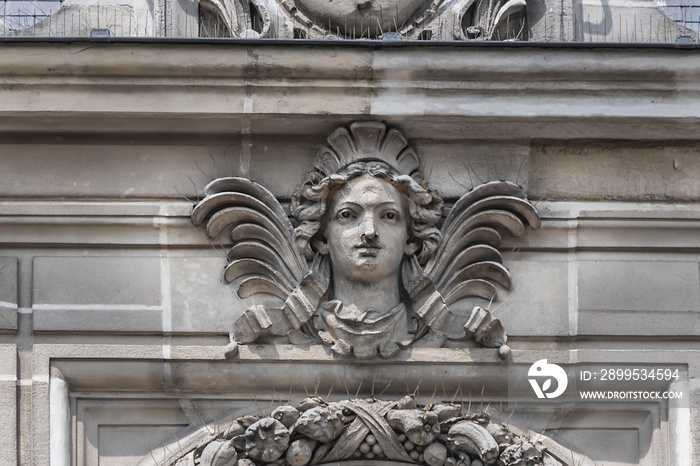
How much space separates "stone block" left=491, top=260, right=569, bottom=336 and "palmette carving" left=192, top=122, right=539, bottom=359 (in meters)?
0.07

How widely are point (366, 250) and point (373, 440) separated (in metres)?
0.79

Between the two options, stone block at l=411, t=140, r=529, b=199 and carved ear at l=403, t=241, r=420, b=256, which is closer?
carved ear at l=403, t=241, r=420, b=256

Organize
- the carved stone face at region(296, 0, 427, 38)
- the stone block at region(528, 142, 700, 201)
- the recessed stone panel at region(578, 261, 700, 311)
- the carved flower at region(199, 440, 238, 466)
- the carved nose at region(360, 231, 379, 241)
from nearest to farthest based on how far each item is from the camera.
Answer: the carved flower at region(199, 440, 238, 466) < the carved nose at region(360, 231, 379, 241) < the recessed stone panel at region(578, 261, 700, 311) < the stone block at region(528, 142, 700, 201) < the carved stone face at region(296, 0, 427, 38)

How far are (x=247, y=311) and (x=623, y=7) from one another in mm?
2233

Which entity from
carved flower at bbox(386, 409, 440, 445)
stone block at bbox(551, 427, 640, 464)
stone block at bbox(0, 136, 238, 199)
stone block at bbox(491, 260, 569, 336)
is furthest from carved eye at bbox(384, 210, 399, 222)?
stone block at bbox(551, 427, 640, 464)

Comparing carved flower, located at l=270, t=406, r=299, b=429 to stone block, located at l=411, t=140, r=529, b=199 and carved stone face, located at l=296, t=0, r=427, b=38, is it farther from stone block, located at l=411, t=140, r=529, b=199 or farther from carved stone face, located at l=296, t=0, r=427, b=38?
carved stone face, located at l=296, t=0, r=427, b=38

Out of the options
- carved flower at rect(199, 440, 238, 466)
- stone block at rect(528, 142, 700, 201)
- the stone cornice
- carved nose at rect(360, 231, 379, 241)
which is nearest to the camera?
carved flower at rect(199, 440, 238, 466)

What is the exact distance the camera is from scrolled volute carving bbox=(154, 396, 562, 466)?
7.01 meters

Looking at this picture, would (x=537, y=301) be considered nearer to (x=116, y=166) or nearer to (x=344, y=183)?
(x=344, y=183)

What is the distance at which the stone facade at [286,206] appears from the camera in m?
7.20

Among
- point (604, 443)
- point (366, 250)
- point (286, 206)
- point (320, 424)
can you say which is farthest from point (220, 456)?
point (604, 443)

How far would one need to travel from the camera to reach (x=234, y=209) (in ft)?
24.0

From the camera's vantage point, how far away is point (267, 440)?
23.0ft

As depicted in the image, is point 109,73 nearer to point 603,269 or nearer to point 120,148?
point 120,148
